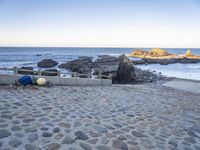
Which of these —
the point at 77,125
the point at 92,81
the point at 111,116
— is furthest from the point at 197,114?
the point at 92,81

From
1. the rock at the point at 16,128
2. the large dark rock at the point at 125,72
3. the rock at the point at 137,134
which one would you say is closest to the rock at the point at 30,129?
the rock at the point at 16,128

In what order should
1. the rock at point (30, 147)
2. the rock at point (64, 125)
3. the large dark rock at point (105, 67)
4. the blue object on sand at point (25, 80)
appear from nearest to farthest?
the rock at point (30, 147)
the rock at point (64, 125)
the blue object on sand at point (25, 80)
the large dark rock at point (105, 67)

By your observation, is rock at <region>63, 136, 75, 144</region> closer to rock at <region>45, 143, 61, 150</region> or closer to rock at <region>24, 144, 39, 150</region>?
rock at <region>45, 143, 61, 150</region>

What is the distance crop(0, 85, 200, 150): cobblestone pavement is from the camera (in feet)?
15.7

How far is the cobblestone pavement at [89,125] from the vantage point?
189 inches

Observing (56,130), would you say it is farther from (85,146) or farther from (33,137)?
(85,146)

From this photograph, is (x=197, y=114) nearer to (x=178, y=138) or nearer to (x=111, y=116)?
(x=178, y=138)

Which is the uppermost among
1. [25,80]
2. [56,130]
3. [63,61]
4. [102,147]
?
[25,80]

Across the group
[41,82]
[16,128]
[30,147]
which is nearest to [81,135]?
[30,147]

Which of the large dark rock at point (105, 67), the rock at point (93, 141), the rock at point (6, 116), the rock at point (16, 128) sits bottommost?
the large dark rock at point (105, 67)

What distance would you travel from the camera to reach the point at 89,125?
5.99m

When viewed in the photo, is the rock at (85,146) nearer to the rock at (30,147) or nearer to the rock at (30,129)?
the rock at (30,147)

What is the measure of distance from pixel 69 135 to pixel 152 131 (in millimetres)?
2554

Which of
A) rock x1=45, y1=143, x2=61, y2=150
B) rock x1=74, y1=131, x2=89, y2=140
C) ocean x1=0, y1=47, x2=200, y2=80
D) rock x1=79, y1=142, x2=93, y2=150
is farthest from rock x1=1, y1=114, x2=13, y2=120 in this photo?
ocean x1=0, y1=47, x2=200, y2=80
